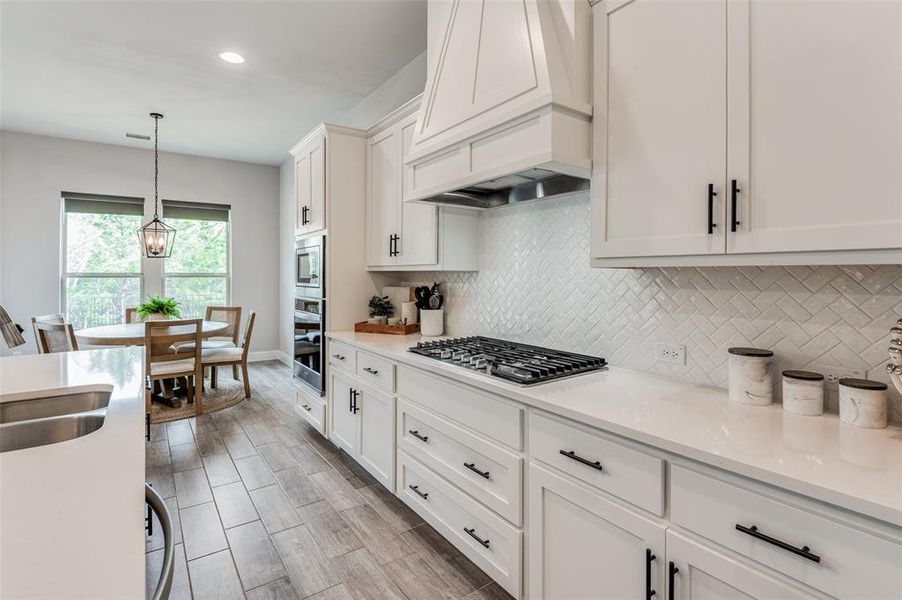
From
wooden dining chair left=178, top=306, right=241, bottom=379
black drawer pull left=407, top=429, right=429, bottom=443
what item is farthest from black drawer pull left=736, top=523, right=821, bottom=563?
wooden dining chair left=178, top=306, right=241, bottom=379

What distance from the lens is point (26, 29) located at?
301 centimetres

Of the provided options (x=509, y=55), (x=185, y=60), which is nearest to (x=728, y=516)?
(x=509, y=55)

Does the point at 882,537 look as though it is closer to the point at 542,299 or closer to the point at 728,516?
the point at 728,516

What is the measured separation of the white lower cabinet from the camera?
251 centimetres

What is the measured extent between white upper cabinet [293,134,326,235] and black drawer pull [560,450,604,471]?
2.53 metres

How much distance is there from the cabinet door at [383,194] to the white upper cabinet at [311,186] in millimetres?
345

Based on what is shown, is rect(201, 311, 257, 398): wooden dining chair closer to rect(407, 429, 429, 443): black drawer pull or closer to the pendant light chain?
the pendant light chain

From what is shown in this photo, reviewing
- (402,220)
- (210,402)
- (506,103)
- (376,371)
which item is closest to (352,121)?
(402,220)

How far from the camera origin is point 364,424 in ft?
9.12

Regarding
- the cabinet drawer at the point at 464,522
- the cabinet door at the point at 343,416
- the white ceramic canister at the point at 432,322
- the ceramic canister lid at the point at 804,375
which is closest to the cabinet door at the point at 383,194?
the white ceramic canister at the point at 432,322

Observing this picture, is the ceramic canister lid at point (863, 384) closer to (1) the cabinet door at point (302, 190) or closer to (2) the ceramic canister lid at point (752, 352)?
(2) the ceramic canister lid at point (752, 352)

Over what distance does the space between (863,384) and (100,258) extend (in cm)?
699

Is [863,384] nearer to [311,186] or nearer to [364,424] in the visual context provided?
[364,424]

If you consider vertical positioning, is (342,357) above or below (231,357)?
above
